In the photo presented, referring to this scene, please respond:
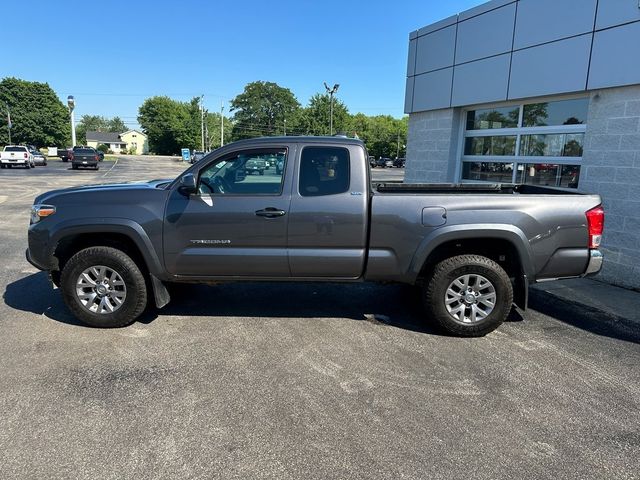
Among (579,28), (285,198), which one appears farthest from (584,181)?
(285,198)

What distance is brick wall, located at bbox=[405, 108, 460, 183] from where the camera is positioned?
31.7 ft

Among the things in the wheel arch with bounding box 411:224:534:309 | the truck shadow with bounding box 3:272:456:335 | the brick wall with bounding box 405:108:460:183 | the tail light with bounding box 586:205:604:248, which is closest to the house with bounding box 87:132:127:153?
the brick wall with bounding box 405:108:460:183

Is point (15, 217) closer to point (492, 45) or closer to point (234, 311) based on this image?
point (234, 311)

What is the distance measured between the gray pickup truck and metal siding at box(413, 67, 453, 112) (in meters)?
5.75

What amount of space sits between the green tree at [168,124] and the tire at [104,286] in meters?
99.8

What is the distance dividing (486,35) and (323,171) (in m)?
5.87

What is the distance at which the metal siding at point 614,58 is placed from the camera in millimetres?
5992

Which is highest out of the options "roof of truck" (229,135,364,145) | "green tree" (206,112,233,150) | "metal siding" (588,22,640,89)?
"green tree" (206,112,233,150)

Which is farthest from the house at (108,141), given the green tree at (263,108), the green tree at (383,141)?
the green tree at (383,141)

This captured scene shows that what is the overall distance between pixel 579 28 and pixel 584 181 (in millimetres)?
2237

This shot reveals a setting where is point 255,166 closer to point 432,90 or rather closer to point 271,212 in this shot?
point 271,212

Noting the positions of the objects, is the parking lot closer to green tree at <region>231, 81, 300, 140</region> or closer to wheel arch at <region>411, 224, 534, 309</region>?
wheel arch at <region>411, 224, 534, 309</region>

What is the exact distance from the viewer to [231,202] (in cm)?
444

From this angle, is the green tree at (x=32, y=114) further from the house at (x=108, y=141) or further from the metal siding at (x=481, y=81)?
the metal siding at (x=481, y=81)
